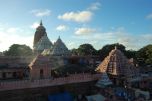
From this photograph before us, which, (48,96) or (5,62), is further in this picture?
Answer: (5,62)

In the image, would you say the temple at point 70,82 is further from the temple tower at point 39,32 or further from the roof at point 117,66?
the temple tower at point 39,32

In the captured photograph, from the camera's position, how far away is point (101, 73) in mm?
27203

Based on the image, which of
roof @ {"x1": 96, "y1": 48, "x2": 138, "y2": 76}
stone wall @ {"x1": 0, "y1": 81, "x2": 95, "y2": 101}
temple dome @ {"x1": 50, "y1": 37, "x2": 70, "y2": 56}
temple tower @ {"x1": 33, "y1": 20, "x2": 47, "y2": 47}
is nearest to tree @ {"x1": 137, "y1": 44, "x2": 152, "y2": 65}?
temple dome @ {"x1": 50, "y1": 37, "x2": 70, "y2": 56}

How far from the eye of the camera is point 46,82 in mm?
22578

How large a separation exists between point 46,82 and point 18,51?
32.5 m

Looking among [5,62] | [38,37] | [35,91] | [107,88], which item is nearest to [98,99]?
[107,88]

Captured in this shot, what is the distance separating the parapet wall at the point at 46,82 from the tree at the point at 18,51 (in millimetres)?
28387

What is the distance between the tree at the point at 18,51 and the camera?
170ft

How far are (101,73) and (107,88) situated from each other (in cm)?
264

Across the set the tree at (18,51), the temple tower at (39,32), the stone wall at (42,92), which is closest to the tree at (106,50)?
the temple tower at (39,32)

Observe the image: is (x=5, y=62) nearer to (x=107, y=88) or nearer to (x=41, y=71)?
(x=41, y=71)

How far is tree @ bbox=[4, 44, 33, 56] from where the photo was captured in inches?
2045

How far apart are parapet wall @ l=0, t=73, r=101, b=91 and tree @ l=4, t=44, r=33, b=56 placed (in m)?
28.4

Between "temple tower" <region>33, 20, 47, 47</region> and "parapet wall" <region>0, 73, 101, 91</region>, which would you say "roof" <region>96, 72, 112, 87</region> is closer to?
"parapet wall" <region>0, 73, 101, 91</region>
